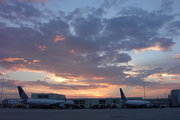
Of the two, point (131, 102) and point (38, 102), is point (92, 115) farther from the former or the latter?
point (131, 102)

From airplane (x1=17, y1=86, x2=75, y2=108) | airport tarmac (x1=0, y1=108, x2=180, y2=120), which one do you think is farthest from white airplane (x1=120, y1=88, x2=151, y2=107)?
airport tarmac (x1=0, y1=108, x2=180, y2=120)

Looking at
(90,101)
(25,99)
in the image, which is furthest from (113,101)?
(25,99)

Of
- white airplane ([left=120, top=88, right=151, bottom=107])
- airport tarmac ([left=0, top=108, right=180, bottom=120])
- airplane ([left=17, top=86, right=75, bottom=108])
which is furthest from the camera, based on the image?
white airplane ([left=120, top=88, right=151, bottom=107])

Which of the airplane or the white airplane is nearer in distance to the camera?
the airplane

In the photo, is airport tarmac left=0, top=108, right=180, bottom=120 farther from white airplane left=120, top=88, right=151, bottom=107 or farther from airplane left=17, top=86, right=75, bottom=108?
white airplane left=120, top=88, right=151, bottom=107

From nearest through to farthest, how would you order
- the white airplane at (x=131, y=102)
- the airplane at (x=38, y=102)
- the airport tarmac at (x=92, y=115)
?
the airport tarmac at (x=92, y=115) < the airplane at (x=38, y=102) < the white airplane at (x=131, y=102)

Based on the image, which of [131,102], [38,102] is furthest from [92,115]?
[131,102]

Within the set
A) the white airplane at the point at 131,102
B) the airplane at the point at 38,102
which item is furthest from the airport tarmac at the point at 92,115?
the white airplane at the point at 131,102

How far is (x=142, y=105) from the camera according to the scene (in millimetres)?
90188

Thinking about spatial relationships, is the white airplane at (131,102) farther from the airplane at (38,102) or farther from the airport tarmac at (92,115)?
the airport tarmac at (92,115)

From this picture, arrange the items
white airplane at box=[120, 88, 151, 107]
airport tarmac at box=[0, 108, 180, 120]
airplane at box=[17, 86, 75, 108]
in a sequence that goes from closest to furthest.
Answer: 1. airport tarmac at box=[0, 108, 180, 120]
2. airplane at box=[17, 86, 75, 108]
3. white airplane at box=[120, 88, 151, 107]

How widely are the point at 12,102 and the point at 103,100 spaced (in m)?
56.9

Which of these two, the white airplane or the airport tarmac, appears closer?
the airport tarmac

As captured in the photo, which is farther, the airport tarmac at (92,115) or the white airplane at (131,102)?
the white airplane at (131,102)
